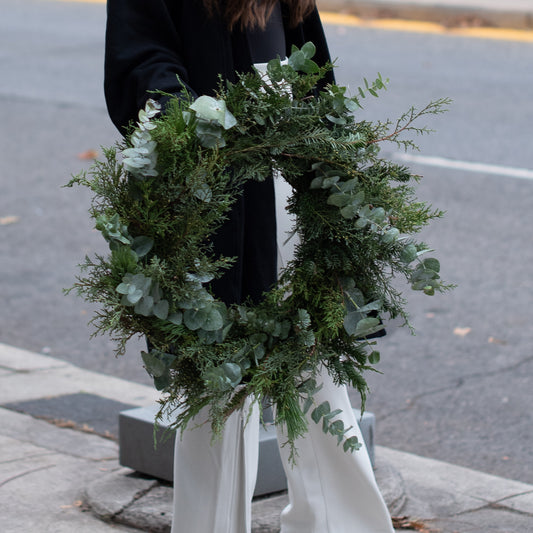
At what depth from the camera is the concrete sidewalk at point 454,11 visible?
1275 centimetres

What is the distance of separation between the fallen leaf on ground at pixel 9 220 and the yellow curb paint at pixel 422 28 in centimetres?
772

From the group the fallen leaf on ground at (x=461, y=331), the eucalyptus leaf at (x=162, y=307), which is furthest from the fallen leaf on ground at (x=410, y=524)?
the fallen leaf on ground at (x=461, y=331)

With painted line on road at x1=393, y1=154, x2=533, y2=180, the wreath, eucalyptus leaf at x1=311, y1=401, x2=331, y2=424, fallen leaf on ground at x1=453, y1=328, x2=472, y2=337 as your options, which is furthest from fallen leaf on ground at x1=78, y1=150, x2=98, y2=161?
eucalyptus leaf at x1=311, y1=401, x2=331, y2=424

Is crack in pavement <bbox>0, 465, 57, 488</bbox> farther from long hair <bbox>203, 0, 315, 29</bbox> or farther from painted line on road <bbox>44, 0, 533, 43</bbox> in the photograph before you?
painted line on road <bbox>44, 0, 533, 43</bbox>

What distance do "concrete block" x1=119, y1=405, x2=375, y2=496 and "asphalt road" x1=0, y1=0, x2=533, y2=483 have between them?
0.51m

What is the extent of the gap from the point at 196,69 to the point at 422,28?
448 inches

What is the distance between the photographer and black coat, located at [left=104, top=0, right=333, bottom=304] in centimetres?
228

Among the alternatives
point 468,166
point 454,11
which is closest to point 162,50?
point 468,166

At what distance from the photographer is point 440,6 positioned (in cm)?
1334

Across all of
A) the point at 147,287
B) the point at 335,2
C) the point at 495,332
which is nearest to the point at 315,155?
the point at 147,287

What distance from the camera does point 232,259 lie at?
2107 millimetres

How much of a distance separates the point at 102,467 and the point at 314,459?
1071 millimetres

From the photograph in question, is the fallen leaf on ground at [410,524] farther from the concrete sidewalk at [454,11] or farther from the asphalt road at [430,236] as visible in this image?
the concrete sidewalk at [454,11]

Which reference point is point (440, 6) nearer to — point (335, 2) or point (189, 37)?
point (335, 2)
